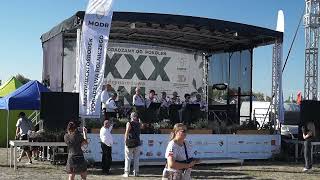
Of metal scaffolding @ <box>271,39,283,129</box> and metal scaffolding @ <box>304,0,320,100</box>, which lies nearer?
metal scaffolding @ <box>271,39,283,129</box>

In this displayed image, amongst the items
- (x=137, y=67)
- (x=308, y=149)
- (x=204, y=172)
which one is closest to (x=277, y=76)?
(x=308, y=149)

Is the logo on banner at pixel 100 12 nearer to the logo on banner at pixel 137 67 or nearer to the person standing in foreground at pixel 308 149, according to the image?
the person standing in foreground at pixel 308 149

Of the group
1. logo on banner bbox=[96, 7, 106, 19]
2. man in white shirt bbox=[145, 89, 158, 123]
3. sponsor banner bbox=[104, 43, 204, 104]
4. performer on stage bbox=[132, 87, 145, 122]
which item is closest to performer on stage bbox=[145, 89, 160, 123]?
man in white shirt bbox=[145, 89, 158, 123]

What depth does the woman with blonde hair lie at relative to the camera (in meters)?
6.64

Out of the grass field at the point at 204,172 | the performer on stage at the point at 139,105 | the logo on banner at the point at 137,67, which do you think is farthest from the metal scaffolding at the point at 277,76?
the logo on banner at the point at 137,67

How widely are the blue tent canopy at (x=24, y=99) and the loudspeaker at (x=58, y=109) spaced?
1049mm

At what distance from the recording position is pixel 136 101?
57.3 ft

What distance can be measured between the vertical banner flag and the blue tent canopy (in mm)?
1821

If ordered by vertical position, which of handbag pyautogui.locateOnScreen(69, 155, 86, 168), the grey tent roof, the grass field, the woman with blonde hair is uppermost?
the grey tent roof

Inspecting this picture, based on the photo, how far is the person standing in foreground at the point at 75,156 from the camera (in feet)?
31.3

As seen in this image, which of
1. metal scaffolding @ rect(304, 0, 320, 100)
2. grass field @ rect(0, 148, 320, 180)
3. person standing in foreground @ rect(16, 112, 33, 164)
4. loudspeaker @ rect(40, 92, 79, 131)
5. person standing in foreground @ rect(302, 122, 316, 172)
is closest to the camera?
grass field @ rect(0, 148, 320, 180)

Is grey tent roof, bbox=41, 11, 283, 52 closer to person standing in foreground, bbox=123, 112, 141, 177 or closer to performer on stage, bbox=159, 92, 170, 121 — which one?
performer on stage, bbox=159, 92, 170, 121

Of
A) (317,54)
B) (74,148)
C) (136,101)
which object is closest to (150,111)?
(136,101)

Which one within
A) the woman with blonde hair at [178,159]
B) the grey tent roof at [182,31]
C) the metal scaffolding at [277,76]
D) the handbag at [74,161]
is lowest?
the handbag at [74,161]
